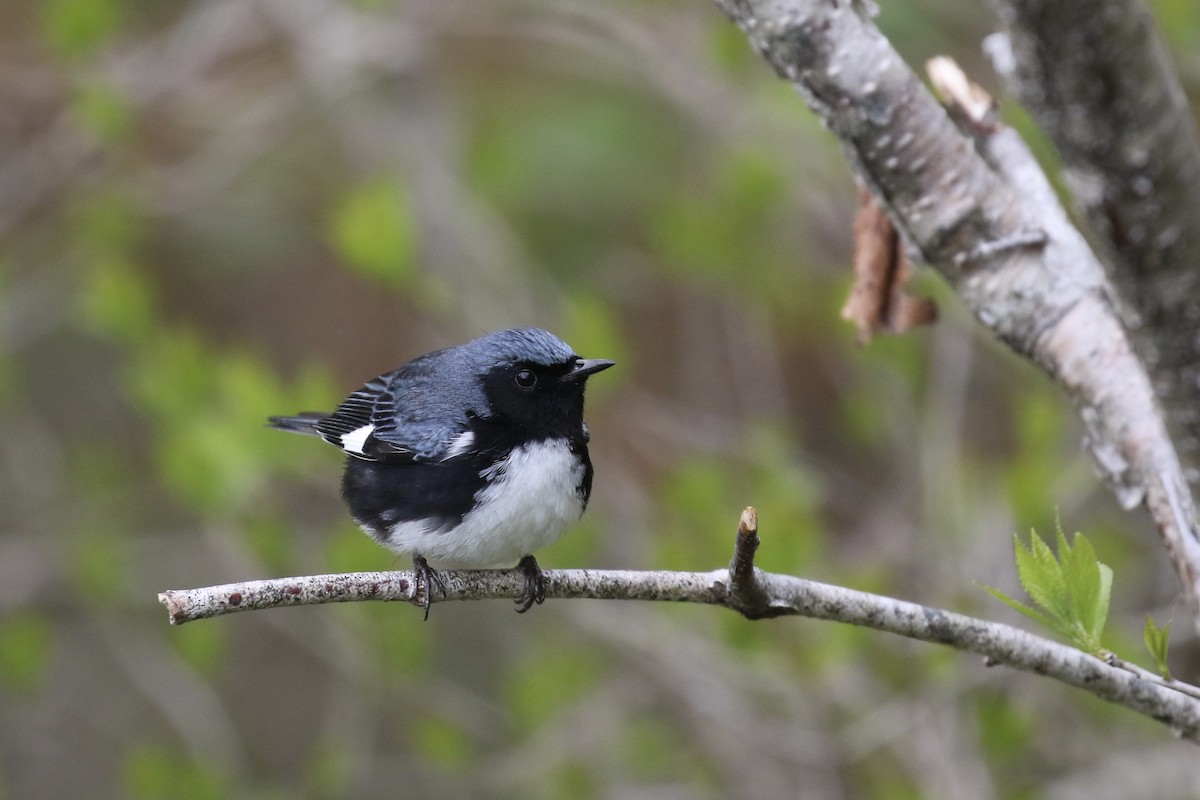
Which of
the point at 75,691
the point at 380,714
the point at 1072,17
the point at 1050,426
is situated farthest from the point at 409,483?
the point at 75,691

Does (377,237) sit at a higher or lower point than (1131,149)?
higher

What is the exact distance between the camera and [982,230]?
2479 millimetres

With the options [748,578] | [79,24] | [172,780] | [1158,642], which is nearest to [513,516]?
[748,578]

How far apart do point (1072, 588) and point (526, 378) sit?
61.2 inches

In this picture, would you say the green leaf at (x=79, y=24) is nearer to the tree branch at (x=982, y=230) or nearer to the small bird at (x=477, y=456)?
the small bird at (x=477, y=456)

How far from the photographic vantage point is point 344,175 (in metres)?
7.20

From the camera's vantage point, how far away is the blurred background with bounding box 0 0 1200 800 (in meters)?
4.24

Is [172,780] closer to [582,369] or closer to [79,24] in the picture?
[582,369]

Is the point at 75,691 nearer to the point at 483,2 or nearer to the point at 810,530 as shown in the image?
the point at 483,2

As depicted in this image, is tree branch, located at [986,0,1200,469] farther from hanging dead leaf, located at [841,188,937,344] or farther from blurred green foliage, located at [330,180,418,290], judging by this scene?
blurred green foliage, located at [330,180,418,290]

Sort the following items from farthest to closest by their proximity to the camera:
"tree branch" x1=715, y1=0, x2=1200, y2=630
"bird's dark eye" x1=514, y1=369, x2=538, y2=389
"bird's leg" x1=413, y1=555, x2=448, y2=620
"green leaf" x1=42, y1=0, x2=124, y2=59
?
"green leaf" x1=42, y1=0, x2=124, y2=59 < "bird's dark eye" x1=514, y1=369, x2=538, y2=389 < "bird's leg" x1=413, y1=555, x2=448, y2=620 < "tree branch" x1=715, y1=0, x2=1200, y2=630

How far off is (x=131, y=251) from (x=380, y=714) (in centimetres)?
283

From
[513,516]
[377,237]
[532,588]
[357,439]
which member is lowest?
[532,588]

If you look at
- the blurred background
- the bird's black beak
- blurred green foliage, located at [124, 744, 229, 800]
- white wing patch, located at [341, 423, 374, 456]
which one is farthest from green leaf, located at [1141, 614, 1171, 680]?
blurred green foliage, located at [124, 744, 229, 800]
